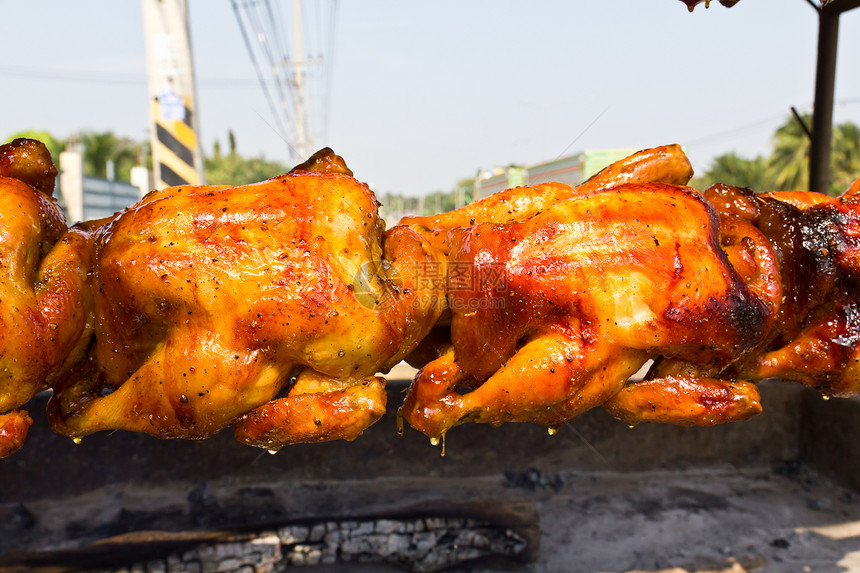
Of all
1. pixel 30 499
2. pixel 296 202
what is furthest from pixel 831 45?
pixel 30 499

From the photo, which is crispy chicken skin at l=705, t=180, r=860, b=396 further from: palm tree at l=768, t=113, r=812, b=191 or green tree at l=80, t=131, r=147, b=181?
green tree at l=80, t=131, r=147, b=181

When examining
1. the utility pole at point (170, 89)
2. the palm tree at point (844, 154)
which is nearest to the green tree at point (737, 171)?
the palm tree at point (844, 154)

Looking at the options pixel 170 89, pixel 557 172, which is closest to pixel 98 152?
pixel 170 89

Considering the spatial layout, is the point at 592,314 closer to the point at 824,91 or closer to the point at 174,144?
the point at 824,91

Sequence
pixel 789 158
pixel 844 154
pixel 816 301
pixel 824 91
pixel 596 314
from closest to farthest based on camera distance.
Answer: pixel 596 314 < pixel 816 301 < pixel 824 91 < pixel 844 154 < pixel 789 158

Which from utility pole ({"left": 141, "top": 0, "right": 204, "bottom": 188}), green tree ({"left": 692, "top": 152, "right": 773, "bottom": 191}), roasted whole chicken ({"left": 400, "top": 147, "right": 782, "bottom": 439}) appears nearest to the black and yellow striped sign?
utility pole ({"left": 141, "top": 0, "right": 204, "bottom": 188})

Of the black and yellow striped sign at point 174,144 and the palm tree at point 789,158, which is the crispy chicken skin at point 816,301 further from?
the palm tree at point 789,158

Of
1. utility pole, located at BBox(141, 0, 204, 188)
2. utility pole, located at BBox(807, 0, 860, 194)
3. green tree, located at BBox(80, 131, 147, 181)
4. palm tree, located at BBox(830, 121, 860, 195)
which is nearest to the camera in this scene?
utility pole, located at BBox(807, 0, 860, 194)

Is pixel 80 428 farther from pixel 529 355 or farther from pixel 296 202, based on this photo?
pixel 529 355
